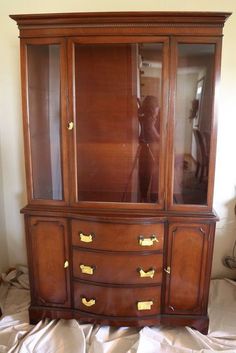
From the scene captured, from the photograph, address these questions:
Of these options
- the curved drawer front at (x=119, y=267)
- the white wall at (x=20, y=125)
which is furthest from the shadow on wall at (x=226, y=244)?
the curved drawer front at (x=119, y=267)

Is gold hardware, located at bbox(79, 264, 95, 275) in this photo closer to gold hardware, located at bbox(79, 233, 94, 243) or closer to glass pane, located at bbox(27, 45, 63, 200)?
gold hardware, located at bbox(79, 233, 94, 243)

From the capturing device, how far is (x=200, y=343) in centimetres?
148

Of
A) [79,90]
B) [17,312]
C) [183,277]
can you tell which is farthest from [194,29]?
[17,312]

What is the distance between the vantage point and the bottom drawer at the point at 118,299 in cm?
151

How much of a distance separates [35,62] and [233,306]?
80.2 inches

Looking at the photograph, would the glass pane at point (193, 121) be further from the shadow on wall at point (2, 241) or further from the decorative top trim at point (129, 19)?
the shadow on wall at point (2, 241)

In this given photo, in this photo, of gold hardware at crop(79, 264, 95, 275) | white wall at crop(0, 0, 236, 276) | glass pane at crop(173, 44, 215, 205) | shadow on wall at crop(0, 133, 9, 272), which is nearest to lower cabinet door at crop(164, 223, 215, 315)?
glass pane at crop(173, 44, 215, 205)

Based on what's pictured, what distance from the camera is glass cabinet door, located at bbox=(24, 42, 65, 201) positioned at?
4.60 ft

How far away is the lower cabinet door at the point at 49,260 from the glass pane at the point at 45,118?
0.18m

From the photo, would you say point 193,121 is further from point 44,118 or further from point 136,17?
point 44,118

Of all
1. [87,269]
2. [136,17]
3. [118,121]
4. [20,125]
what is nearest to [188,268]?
[87,269]

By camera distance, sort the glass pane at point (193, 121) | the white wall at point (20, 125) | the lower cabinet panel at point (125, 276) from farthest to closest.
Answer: the white wall at point (20, 125) → the lower cabinet panel at point (125, 276) → the glass pane at point (193, 121)

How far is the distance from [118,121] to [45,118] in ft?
1.42

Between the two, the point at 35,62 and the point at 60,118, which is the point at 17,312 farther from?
the point at 35,62
